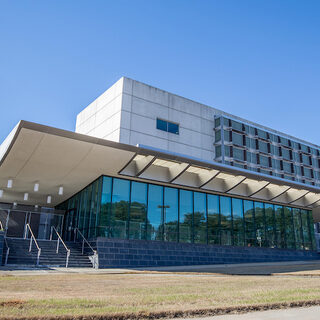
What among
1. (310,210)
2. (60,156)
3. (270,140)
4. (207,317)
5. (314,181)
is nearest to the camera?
(207,317)

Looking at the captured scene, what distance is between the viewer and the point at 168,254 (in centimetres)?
1975

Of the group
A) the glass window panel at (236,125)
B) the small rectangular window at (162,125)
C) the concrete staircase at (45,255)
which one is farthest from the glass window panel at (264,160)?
the concrete staircase at (45,255)

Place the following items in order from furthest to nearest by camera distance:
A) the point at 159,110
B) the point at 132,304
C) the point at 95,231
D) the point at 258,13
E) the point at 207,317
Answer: the point at 159,110 → the point at 95,231 → the point at 258,13 → the point at 132,304 → the point at 207,317

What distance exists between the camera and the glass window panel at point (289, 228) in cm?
2656

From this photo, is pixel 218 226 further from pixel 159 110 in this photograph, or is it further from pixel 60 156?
pixel 159 110

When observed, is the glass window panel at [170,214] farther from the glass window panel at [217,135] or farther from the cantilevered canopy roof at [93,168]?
the glass window panel at [217,135]

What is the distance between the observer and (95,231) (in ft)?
62.0

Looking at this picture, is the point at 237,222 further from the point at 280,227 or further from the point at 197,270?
the point at 197,270

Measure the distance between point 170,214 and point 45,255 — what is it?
24.7 feet

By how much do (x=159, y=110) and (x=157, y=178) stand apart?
22501mm

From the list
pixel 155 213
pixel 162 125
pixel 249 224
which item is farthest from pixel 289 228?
pixel 162 125

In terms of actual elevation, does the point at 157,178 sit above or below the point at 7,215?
above

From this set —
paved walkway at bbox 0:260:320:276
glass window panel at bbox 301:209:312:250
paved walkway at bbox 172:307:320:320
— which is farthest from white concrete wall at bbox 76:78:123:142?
paved walkway at bbox 172:307:320:320

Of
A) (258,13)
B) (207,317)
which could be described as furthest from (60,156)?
(207,317)
